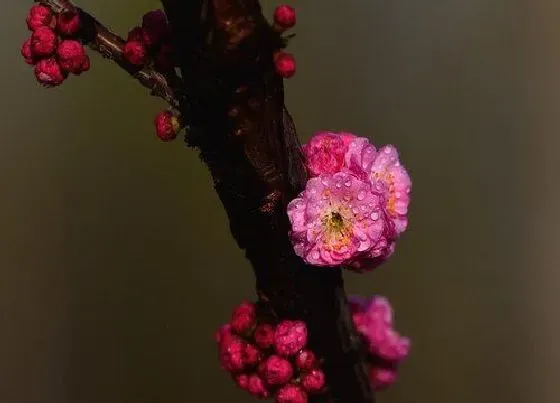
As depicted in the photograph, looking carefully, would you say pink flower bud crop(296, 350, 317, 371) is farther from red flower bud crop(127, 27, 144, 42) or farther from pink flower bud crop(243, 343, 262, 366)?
red flower bud crop(127, 27, 144, 42)

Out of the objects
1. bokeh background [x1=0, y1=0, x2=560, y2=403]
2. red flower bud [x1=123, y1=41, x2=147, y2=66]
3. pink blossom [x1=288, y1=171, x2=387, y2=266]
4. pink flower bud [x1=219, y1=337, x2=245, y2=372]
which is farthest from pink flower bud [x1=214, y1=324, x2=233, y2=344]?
bokeh background [x1=0, y1=0, x2=560, y2=403]

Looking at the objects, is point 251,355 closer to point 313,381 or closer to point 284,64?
point 313,381

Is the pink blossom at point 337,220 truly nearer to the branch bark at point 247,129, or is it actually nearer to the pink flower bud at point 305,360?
the branch bark at point 247,129

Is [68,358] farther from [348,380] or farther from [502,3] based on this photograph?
[502,3]

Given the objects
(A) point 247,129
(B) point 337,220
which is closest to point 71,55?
(A) point 247,129

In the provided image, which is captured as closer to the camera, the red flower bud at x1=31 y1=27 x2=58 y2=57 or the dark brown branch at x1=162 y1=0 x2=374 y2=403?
the dark brown branch at x1=162 y1=0 x2=374 y2=403

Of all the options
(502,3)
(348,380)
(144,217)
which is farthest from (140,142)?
(348,380)
